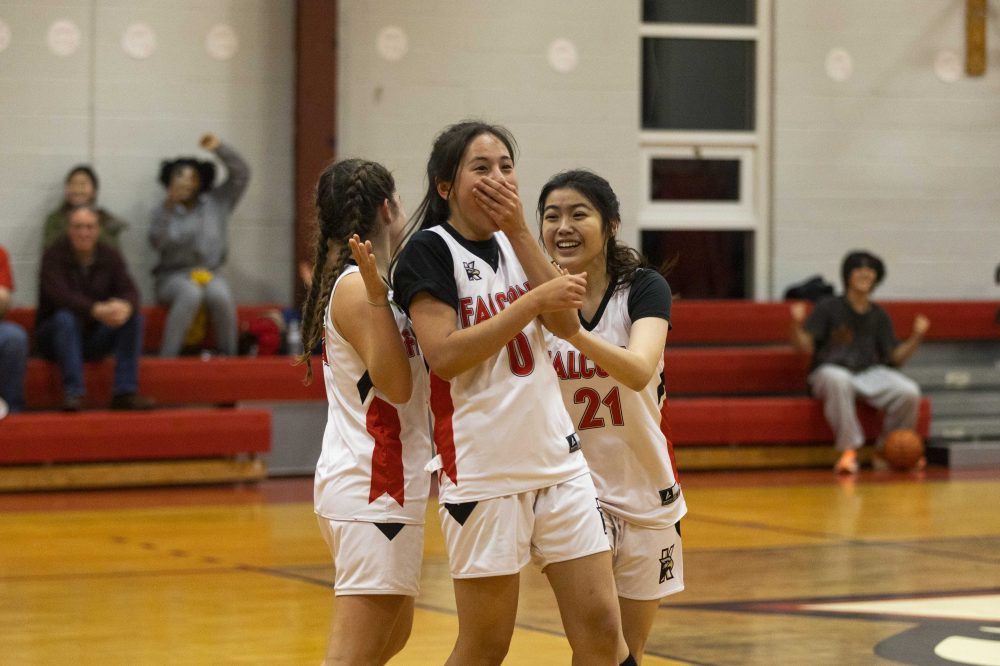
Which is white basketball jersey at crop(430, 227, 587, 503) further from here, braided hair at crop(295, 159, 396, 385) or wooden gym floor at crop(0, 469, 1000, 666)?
wooden gym floor at crop(0, 469, 1000, 666)

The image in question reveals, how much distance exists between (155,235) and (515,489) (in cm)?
773

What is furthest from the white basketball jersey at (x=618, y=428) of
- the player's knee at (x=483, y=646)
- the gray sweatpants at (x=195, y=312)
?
the gray sweatpants at (x=195, y=312)

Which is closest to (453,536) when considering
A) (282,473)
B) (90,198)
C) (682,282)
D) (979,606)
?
(979,606)

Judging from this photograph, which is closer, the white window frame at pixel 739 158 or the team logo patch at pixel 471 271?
the team logo patch at pixel 471 271

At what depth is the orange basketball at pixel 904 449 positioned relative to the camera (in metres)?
9.85

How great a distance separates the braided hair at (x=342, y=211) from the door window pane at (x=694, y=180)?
890 cm

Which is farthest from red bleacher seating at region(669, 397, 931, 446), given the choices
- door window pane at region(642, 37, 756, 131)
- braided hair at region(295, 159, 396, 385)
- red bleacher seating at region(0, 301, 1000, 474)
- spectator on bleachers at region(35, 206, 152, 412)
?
braided hair at region(295, 159, 396, 385)

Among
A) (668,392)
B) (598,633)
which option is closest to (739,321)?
(668,392)

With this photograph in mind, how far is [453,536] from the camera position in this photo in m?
2.94

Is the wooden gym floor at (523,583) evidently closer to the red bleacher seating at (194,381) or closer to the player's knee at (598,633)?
the red bleacher seating at (194,381)

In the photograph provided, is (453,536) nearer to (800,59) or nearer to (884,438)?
(884,438)

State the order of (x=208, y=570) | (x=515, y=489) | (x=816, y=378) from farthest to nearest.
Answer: (x=816, y=378)
(x=208, y=570)
(x=515, y=489)

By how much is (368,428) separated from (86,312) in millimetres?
6279

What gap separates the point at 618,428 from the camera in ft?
11.3
